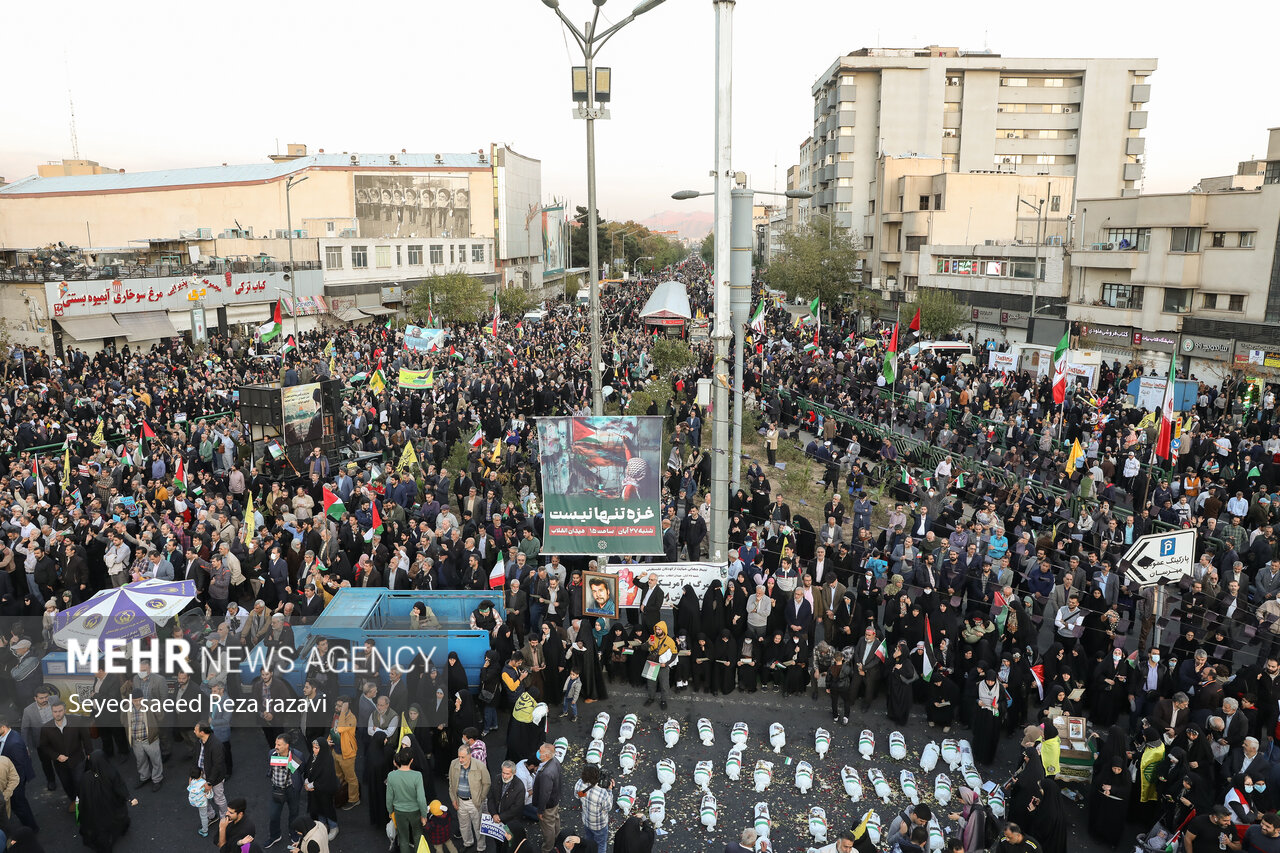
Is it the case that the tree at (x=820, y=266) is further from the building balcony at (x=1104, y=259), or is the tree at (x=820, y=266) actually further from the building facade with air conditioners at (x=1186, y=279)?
the building balcony at (x=1104, y=259)

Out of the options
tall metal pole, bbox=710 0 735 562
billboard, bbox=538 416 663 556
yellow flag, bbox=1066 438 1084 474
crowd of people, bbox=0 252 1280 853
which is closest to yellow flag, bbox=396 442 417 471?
crowd of people, bbox=0 252 1280 853

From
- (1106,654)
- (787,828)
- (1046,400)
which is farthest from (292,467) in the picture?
(1046,400)

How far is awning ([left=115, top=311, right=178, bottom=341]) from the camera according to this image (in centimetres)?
3662

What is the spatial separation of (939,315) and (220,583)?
119 ft

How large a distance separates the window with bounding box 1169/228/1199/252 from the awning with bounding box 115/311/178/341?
1648 inches

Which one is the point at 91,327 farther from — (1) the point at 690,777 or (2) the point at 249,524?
(1) the point at 690,777

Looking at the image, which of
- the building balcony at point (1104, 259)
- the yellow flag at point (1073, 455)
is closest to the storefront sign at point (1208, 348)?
the building balcony at point (1104, 259)

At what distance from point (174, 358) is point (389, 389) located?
41.1 ft

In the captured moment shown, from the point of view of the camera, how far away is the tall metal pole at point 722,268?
32.6ft

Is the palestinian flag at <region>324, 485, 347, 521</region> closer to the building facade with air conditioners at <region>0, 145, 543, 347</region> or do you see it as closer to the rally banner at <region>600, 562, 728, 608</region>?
the rally banner at <region>600, 562, 728, 608</region>

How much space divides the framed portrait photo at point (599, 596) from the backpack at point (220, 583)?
5.09 meters

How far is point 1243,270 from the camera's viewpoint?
99.5 ft

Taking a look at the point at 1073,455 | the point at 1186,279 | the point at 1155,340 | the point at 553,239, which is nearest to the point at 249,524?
the point at 1073,455

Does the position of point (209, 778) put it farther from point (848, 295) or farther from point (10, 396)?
point (848, 295)
